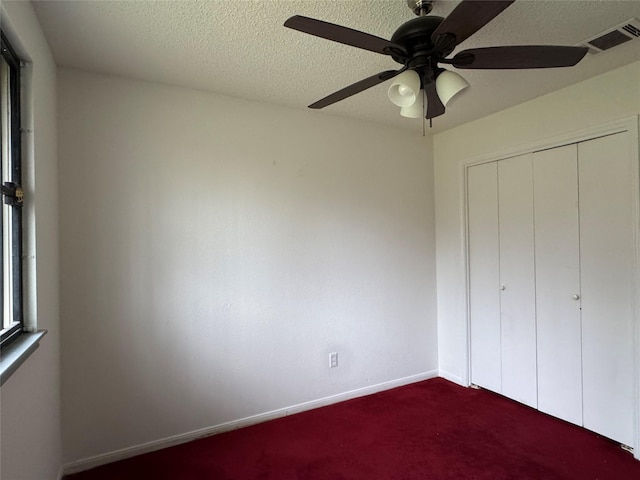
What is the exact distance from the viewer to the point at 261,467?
202 centimetres

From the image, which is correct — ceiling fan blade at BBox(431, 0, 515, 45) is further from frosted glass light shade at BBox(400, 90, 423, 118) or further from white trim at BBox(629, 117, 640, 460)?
white trim at BBox(629, 117, 640, 460)

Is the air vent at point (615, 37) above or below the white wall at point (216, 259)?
above

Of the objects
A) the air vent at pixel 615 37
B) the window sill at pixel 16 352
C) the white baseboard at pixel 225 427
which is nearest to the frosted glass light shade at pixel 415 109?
the air vent at pixel 615 37

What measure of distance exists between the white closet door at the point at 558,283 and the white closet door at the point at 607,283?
5 cm

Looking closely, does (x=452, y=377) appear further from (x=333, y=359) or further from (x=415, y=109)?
(x=415, y=109)

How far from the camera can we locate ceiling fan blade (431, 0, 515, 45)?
99 centimetres

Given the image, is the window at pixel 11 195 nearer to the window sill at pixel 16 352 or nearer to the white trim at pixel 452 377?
the window sill at pixel 16 352

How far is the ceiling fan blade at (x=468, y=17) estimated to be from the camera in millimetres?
990

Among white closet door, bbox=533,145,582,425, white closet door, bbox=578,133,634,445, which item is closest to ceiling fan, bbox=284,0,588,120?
white closet door, bbox=578,133,634,445

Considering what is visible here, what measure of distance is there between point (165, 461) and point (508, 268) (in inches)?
110

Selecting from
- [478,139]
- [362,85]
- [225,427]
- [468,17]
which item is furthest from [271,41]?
[225,427]

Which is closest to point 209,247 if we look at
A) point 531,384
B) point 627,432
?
point 531,384

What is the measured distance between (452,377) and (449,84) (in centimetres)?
275

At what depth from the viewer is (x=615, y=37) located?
1.79m
